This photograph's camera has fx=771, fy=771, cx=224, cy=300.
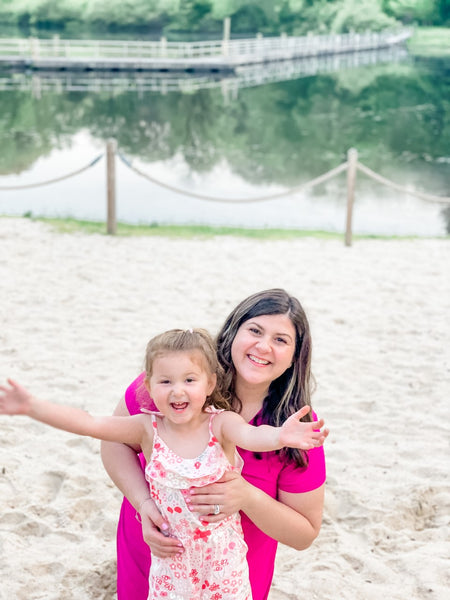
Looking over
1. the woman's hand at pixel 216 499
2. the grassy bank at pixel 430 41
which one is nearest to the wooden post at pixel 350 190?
the woman's hand at pixel 216 499

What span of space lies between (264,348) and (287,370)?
156 mm

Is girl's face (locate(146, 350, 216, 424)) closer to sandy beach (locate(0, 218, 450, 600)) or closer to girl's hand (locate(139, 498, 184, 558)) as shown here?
girl's hand (locate(139, 498, 184, 558))

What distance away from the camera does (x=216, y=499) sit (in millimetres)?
1723

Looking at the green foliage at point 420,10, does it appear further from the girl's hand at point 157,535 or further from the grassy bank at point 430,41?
the girl's hand at point 157,535

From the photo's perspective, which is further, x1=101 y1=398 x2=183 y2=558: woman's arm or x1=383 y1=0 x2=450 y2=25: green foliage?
x1=383 y1=0 x2=450 y2=25: green foliage

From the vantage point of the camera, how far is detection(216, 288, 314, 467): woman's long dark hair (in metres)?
1.95

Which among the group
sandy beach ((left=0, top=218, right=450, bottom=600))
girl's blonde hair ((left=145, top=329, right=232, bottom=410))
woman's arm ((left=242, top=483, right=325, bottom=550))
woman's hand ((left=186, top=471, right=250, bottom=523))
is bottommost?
sandy beach ((left=0, top=218, right=450, bottom=600))

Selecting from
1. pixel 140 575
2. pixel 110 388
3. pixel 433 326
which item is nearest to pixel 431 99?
pixel 433 326

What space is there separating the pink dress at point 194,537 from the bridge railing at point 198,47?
28.2 meters

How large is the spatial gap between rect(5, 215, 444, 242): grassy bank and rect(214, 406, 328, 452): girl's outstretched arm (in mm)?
6178

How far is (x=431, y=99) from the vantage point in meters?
27.6

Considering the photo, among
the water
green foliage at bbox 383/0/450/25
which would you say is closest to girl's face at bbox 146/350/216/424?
the water

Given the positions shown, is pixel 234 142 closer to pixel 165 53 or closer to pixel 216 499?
pixel 165 53

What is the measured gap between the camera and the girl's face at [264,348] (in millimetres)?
1901
